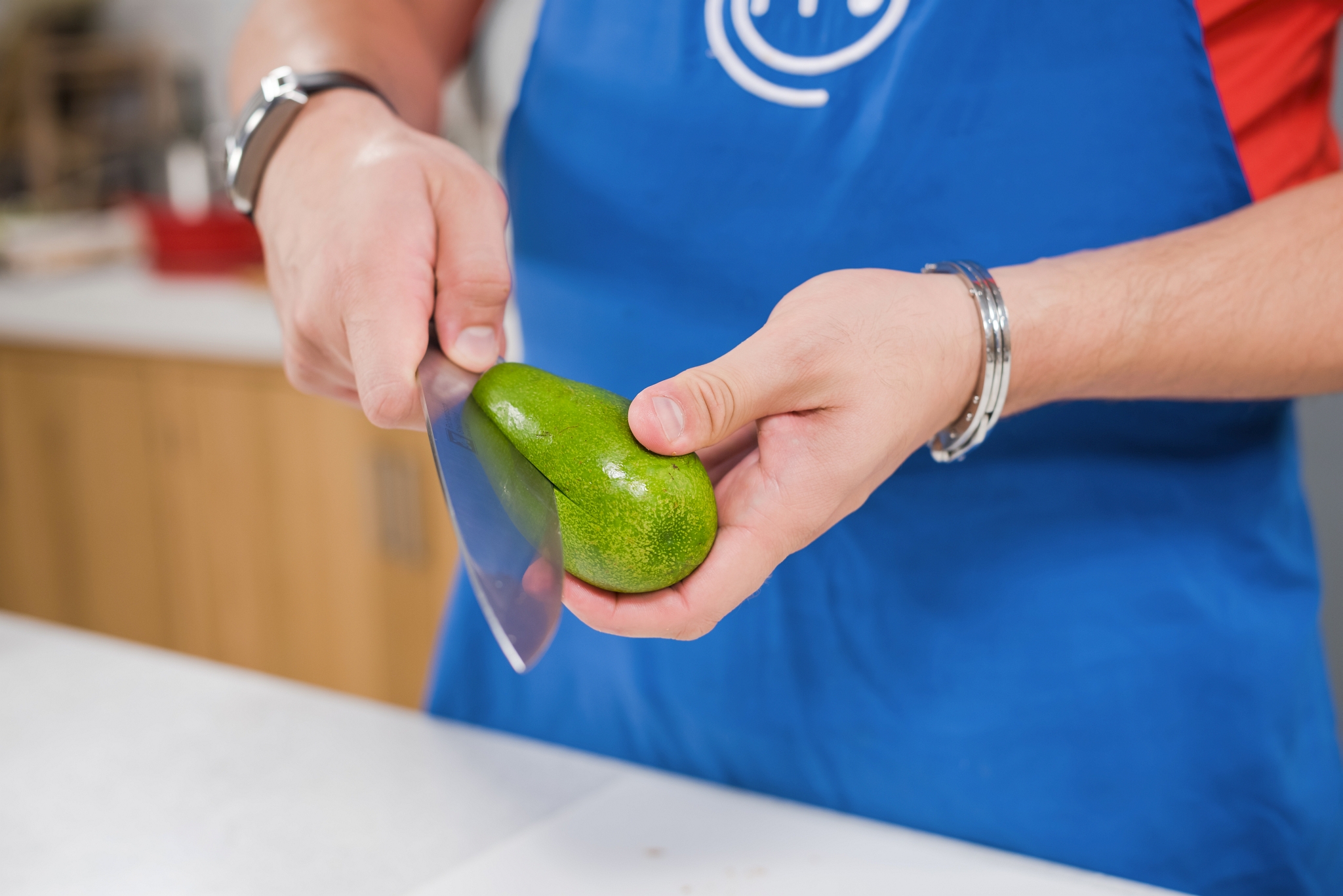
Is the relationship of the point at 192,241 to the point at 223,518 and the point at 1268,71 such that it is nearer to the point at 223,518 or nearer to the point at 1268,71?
the point at 223,518

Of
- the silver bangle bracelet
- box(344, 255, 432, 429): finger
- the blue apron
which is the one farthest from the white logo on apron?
box(344, 255, 432, 429): finger

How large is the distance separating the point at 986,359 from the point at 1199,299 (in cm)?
14

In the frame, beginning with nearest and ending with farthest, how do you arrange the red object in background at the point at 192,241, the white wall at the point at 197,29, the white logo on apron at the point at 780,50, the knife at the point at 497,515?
1. the knife at the point at 497,515
2. the white logo on apron at the point at 780,50
3. the red object in background at the point at 192,241
4. the white wall at the point at 197,29

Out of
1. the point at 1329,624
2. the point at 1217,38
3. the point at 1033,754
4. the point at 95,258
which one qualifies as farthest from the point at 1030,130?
the point at 95,258

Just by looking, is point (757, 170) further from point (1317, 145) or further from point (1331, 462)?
point (1331, 462)

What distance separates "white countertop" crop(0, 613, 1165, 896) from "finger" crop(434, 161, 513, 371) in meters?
0.30

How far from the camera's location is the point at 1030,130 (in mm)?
713

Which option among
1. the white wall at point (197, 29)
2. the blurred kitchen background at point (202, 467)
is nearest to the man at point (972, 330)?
the blurred kitchen background at point (202, 467)

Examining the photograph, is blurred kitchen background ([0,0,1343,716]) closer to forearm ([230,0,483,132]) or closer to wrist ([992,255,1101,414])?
forearm ([230,0,483,132])

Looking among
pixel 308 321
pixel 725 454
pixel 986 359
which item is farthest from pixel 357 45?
pixel 986 359

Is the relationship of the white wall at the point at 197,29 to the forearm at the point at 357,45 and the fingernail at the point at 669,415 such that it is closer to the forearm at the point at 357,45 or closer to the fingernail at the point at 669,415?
the forearm at the point at 357,45

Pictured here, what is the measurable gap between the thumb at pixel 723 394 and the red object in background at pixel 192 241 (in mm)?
2170

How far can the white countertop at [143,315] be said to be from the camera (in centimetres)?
202

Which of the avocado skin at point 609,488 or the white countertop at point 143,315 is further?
the white countertop at point 143,315
